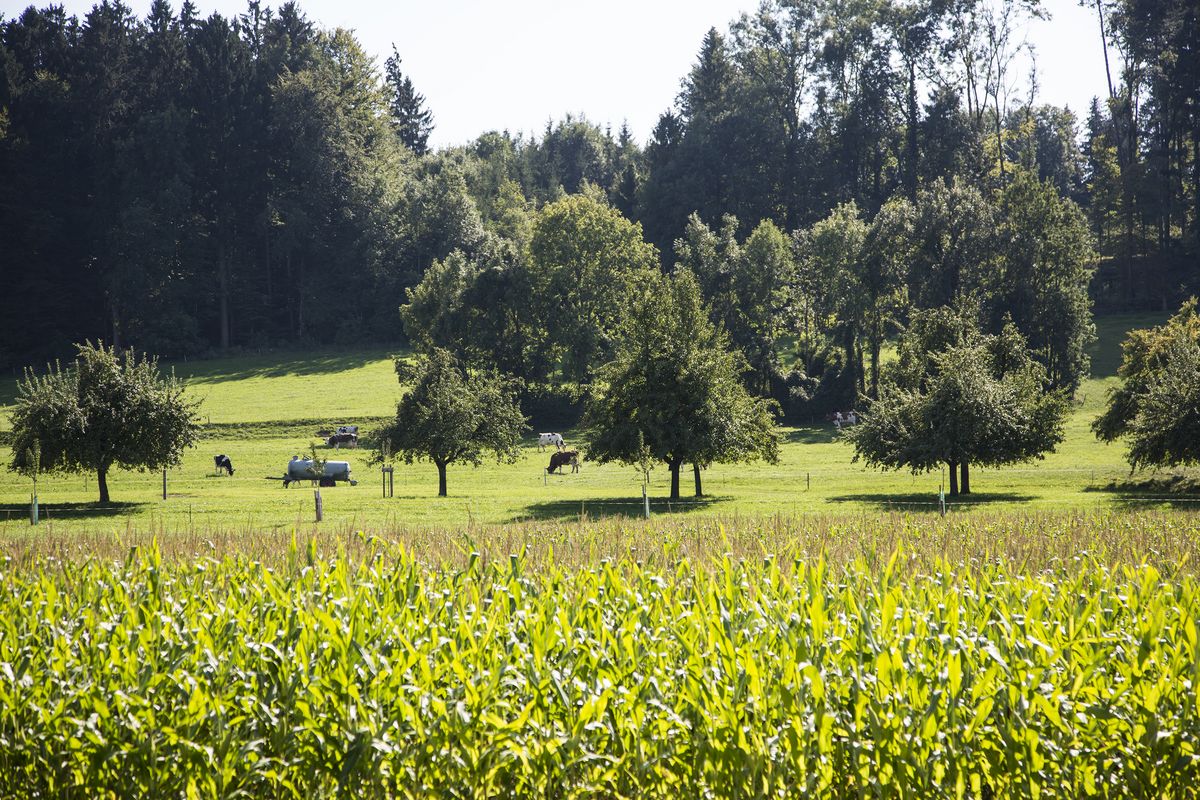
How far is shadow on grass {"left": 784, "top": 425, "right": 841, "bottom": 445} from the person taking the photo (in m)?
58.0

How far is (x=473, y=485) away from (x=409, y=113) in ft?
319

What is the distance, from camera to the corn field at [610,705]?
8.12 m

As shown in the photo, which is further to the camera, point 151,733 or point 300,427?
point 300,427

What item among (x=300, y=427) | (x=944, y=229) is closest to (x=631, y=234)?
(x=944, y=229)

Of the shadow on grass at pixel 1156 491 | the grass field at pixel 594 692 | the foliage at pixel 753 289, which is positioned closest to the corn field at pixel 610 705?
the grass field at pixel 594 692

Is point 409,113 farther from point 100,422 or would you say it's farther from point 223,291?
point 100,422

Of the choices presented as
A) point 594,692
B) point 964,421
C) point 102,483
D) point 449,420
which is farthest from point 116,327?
point 594,692

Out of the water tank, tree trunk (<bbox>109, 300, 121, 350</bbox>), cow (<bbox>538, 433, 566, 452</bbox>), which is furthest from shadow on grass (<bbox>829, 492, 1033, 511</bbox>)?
tree trunk (<bbox>109, 300, 121, 350</bbox>)

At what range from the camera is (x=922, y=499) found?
35.7m

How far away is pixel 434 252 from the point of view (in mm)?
90250

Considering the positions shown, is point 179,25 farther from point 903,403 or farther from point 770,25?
point 903,403

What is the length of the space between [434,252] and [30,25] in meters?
39.6

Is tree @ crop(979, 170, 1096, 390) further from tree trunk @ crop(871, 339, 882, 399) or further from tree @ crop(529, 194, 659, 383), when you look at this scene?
tree @ crop(529, 194, 659, 383)

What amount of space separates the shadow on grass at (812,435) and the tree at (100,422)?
33.5 m
